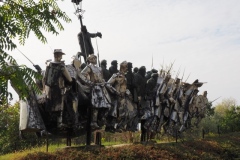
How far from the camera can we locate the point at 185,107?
17078 millimetres

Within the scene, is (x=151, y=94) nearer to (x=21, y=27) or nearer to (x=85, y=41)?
(x=85, y=41)

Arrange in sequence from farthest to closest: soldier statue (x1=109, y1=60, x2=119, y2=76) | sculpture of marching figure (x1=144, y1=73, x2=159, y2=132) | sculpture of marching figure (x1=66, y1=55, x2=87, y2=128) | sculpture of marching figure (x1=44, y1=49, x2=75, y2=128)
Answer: sculpture of marching figure (x1=144, y1=73, x2=159, y2=132), soldier statue (x1=109, y1=60, x2=119, y2=76), sculpture of marching figure (x1=66, y1=55, x2=87, y2=128), sculpture of marching figure (x1=44, y1=49, x2=75, y2=128)

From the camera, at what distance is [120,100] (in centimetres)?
1073

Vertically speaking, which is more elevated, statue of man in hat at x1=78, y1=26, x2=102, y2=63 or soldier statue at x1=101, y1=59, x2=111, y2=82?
statue of man in hat at x1=78, y1=26, x2=102, y2=63

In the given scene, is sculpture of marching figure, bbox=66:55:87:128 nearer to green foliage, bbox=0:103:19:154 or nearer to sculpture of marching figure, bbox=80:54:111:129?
sculpture of marching figure, bbox=80:54:111:129

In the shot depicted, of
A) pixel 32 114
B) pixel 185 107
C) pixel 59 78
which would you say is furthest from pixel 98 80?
pixel 185 107

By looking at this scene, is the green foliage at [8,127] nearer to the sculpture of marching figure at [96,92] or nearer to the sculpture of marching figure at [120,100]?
the sculpture of marching figure at [120,100]

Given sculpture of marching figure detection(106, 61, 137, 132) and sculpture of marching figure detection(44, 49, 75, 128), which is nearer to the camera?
sculpture of marching figure detection(44, 49, 75, 128)

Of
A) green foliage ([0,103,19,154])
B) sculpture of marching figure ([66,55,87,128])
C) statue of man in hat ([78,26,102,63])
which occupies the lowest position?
green foliage ([0,103,19,154])

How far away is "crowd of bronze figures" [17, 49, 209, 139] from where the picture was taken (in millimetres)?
8219

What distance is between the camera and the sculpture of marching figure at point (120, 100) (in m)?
10.3

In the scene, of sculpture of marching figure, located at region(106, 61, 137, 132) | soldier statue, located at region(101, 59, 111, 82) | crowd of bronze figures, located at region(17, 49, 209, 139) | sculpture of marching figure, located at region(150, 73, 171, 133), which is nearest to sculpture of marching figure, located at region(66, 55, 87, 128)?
crowd of bronze figures, located at region(17, 49, 209, 139)

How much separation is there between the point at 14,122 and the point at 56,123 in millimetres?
9838

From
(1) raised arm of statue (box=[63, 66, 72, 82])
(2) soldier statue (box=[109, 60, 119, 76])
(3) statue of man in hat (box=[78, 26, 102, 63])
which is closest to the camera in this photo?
(1) raised arm of statue (box=[63, 66, 72, 82])
